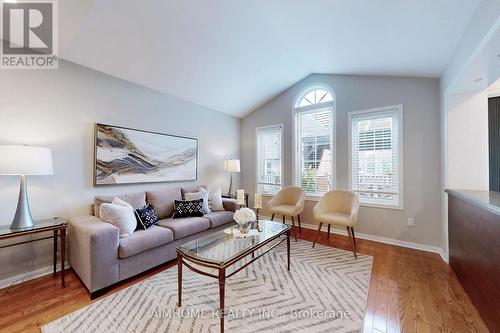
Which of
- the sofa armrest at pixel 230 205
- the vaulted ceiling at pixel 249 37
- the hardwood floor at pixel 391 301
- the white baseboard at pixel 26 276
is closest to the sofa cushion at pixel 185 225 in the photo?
the hardwood floor at pixel 391 301

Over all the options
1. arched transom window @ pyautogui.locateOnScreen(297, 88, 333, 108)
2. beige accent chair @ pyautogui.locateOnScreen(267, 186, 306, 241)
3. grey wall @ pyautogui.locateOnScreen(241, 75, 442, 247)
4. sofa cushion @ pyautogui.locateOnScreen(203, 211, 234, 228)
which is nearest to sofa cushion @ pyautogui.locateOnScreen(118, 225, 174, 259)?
sofa cushion @ pyautogui.locateOnScreen(203, 211, 234, 228)

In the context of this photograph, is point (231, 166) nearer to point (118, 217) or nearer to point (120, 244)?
point (118, 217)

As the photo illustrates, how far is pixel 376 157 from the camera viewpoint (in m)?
3.43

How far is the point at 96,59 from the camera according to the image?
2566 millimetres

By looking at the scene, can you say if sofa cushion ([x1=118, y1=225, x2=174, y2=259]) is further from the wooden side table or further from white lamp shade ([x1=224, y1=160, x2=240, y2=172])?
white lamp shade ([x1=224, y1=160, x2=240, y2=172])

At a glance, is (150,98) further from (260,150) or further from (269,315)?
(269,315)

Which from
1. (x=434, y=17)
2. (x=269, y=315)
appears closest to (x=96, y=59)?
(x=269, y=315)

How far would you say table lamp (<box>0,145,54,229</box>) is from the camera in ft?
6.14

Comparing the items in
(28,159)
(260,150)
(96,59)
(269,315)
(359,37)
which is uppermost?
(359,37)

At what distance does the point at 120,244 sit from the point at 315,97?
3.93 meters

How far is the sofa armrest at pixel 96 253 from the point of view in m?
1.92

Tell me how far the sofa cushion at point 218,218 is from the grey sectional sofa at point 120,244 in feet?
0.07

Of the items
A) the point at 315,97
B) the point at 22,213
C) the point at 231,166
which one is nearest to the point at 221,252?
the point at 22,213

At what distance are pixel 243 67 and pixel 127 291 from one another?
329cm
